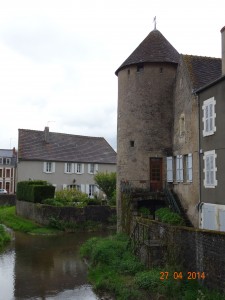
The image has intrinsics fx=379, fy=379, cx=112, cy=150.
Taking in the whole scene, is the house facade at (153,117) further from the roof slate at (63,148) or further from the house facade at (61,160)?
the roof slate at (63,148)

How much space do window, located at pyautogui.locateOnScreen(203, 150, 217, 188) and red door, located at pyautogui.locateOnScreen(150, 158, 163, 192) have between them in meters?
4.81

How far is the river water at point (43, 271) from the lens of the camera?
13.3 meters

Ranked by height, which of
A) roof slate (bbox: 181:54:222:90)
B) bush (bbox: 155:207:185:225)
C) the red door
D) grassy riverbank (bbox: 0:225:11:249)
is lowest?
grassy riverbank (bbox: 0:225:11:249)

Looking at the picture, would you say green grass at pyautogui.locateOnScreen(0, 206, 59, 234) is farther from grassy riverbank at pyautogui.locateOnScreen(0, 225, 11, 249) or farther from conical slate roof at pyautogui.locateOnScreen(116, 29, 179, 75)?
conical slate roof at pyautogui.locateOnScreen(116, 29, 179, 75)

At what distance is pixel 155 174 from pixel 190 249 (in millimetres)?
9890

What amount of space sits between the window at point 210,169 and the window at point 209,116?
901 mm

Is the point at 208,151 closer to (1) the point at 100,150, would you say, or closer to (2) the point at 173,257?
(2) the point at 173,257

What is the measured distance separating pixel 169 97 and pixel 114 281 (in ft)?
37.7

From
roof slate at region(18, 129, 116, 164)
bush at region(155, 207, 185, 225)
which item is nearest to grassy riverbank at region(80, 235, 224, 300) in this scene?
bush at region(155, 207, 185, 225)

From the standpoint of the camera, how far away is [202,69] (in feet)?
62.0

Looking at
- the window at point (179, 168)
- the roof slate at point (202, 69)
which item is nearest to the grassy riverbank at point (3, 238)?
the window at point (179, 168)

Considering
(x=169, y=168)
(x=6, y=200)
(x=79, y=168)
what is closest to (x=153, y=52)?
(x=169, y=168)

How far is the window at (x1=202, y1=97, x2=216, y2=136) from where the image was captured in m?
15.5

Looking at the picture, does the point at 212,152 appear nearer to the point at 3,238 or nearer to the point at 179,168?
the point at 179,168
